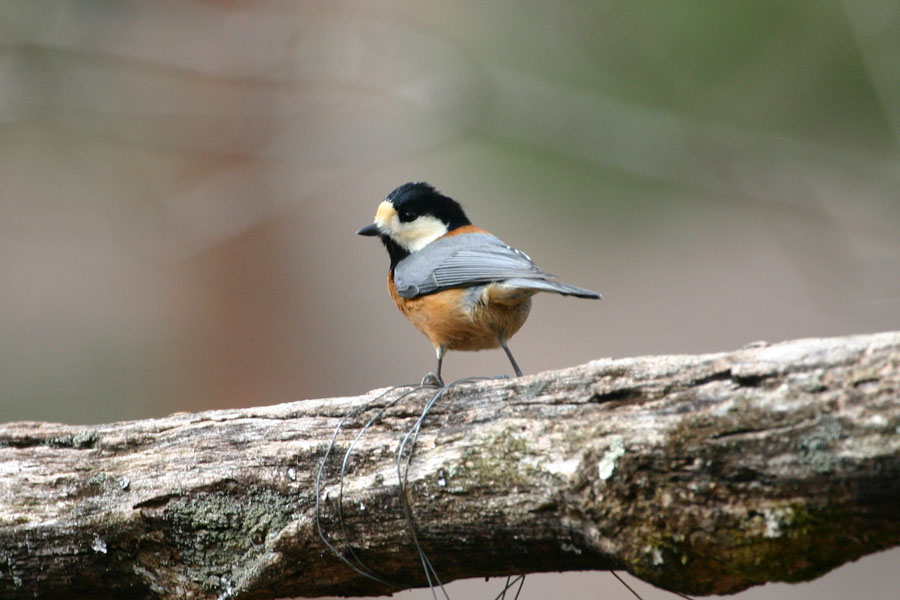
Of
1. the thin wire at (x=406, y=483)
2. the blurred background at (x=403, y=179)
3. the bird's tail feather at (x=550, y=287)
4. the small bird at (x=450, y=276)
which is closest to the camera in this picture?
the thin wire at (x=406, y=483)

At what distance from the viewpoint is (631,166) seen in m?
5.56

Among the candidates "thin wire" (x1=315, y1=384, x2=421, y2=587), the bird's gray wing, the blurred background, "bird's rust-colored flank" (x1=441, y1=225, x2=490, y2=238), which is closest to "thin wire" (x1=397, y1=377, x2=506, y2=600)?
"thin wire" (x1=315, y1=384, x2=421, y2=587)

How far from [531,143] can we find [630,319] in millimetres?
1511

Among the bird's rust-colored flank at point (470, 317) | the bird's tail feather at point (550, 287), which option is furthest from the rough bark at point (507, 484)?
the bird's rust-colored flank at point (470, 317)

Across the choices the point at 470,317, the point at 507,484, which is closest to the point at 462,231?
the point at 470,317

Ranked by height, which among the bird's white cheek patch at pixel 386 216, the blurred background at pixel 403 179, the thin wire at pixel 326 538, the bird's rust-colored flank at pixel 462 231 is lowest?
the thin wire at pixel 326 538

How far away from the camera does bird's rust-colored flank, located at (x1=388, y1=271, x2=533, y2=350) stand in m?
3.07

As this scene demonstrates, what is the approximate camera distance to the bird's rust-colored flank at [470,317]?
3.07 meters

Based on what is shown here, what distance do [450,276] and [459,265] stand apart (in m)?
0.07

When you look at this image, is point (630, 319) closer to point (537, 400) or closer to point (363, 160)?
point (363, 160)

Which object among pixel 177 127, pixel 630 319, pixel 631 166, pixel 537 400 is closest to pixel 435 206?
pixel 537 400

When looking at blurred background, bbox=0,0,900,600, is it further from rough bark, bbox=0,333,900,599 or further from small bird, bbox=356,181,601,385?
rough bark, bbox=0,333,900,599

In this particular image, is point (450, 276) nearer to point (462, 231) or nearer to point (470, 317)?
point (470, 317)

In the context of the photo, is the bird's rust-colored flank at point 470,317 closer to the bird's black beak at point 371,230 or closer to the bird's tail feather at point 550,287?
the bird's tail feather at point 550,287
